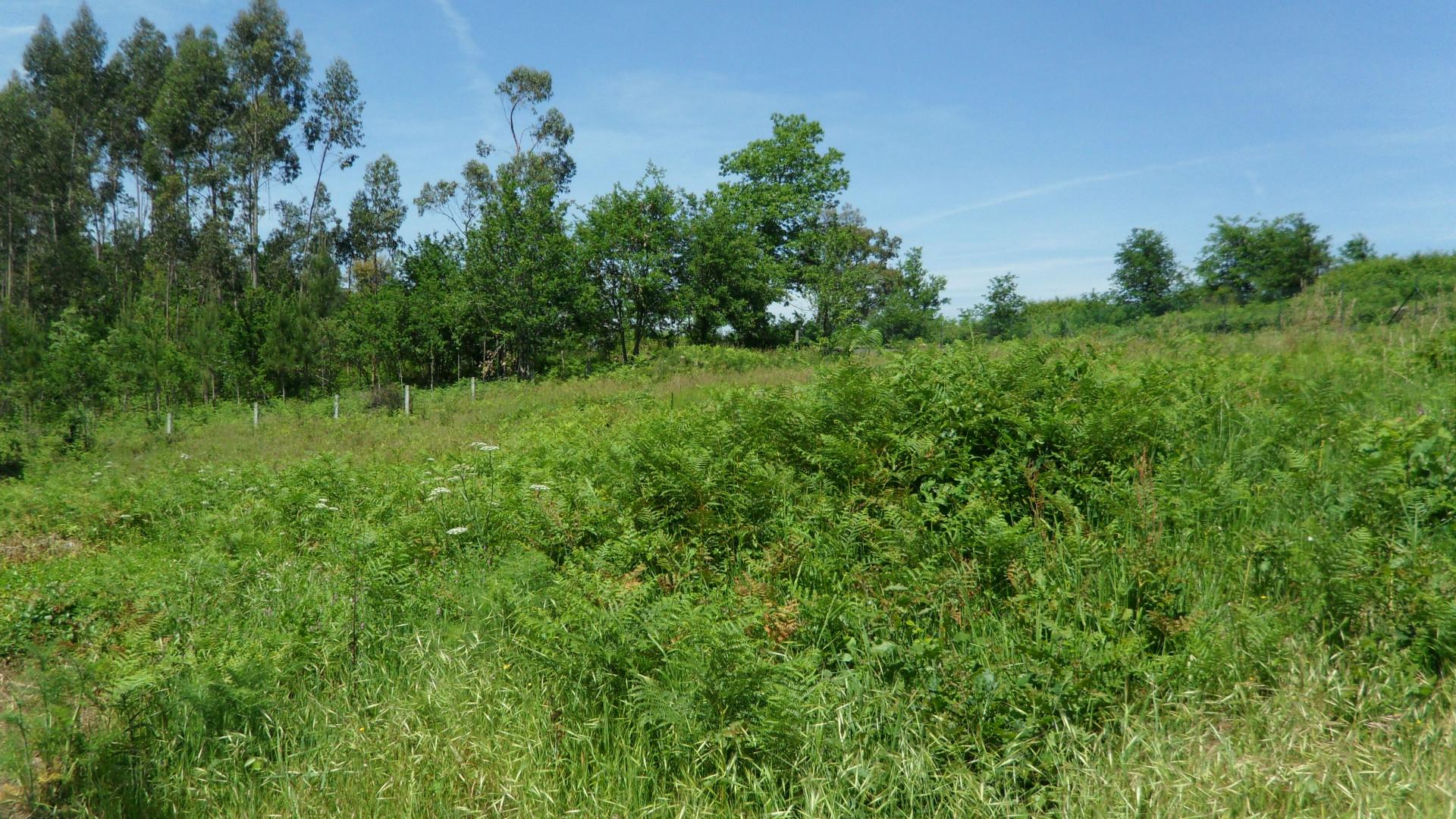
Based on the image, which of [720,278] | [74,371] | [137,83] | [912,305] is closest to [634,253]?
[720,278]

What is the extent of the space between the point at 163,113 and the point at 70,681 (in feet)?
164

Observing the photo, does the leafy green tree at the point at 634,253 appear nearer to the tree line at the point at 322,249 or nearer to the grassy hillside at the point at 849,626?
the tree line at the point at 322,249

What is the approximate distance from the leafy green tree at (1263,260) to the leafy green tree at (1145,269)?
5.66ft

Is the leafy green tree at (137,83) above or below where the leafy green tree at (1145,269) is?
A: above

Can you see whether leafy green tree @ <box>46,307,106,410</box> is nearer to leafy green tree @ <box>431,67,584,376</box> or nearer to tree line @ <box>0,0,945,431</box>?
tree line @ <box>0,0,945,431</box>

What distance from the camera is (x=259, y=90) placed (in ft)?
148

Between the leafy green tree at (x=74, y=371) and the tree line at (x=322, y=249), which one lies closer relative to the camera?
the leafy green tree at (x=74, y=371)

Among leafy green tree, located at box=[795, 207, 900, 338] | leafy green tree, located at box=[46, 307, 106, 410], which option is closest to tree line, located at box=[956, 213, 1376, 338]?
leafy green tree, located at box=[795, 207, 900, 338]

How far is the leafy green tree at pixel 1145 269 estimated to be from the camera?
26.0 metres

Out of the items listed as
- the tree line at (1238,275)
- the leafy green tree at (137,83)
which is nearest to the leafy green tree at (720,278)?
the tree line at (1238,275)

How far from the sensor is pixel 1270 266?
22.1 m

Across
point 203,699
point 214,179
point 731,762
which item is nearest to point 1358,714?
point 731,762

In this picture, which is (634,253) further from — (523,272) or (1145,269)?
(1145,269)

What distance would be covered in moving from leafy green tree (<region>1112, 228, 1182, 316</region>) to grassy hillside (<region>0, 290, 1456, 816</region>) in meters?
20.6
